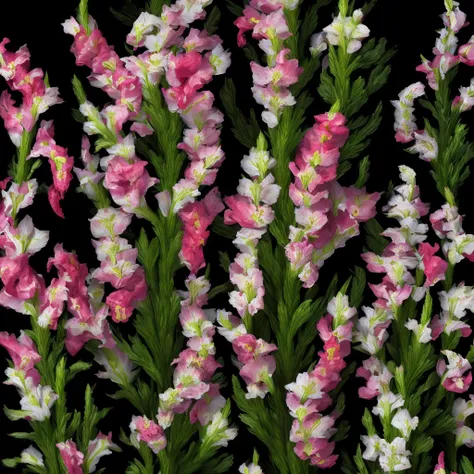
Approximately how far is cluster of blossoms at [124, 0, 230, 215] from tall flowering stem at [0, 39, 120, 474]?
293mm

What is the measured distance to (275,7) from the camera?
10.4ft

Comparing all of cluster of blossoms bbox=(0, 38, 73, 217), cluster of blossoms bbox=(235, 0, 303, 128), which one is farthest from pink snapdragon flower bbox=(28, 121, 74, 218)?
cluster of blossoms bbox=(235, 0, 303, 128)

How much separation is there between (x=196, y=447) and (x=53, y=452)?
0.41 meters

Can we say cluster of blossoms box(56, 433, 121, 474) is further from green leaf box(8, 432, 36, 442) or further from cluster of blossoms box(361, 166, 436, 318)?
cluster of blossoms box(361, 166, 436, 318)

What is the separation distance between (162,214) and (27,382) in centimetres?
60

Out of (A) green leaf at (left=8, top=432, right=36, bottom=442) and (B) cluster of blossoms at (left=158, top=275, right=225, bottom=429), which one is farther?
(A) green leaf at (left=8, top=432, right=36, bottom=442)

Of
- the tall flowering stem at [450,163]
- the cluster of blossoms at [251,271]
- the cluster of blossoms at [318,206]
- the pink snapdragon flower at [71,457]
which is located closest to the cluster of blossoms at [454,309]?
the tall flowering stem at [450,163]

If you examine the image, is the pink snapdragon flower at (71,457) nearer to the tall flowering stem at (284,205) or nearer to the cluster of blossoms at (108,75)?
the tall flowering stem at (284,205)

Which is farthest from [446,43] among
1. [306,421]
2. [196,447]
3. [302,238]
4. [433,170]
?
[196,447]

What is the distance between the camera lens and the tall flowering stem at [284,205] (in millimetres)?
3100

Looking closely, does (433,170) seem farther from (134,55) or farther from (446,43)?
(134,55)

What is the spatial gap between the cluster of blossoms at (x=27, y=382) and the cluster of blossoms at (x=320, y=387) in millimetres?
684

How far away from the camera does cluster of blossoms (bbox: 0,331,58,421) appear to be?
319 centimetres

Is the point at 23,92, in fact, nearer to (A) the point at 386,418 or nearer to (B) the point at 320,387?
(B) the point at 320,387
